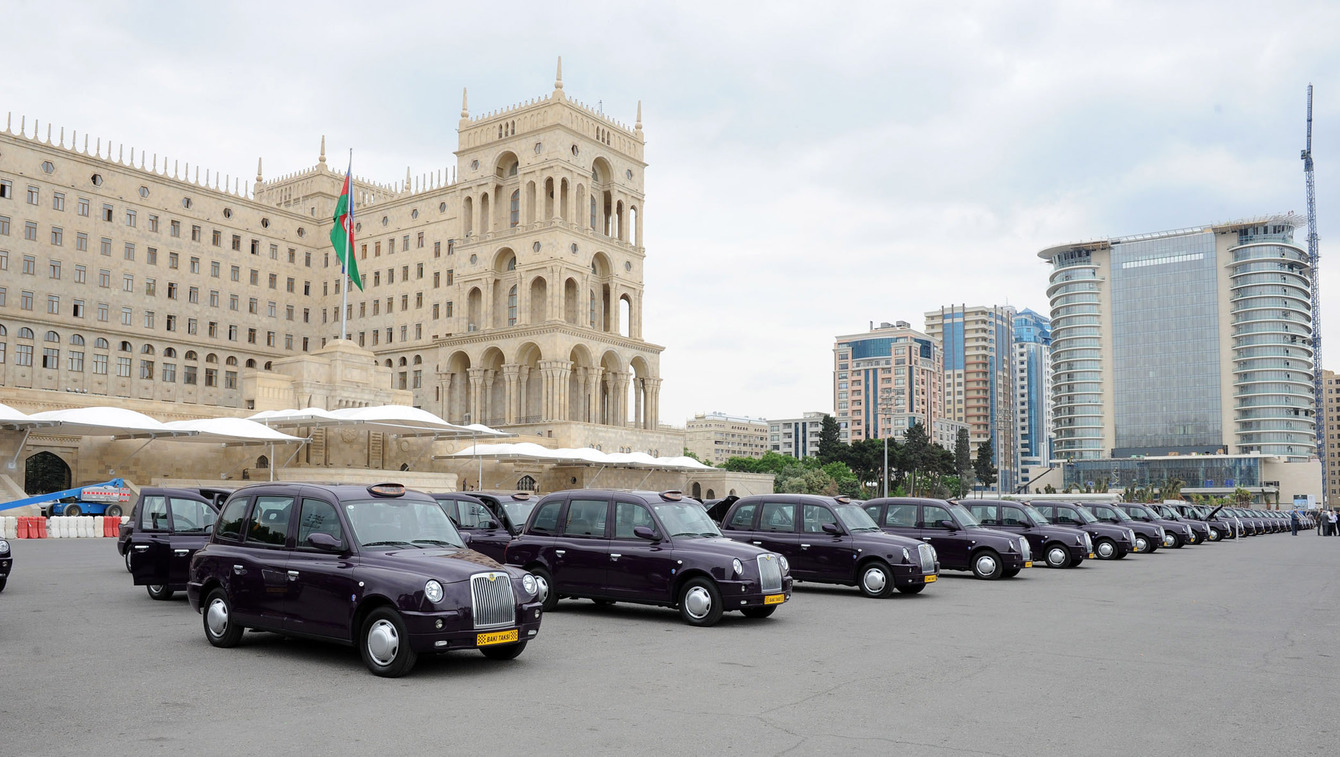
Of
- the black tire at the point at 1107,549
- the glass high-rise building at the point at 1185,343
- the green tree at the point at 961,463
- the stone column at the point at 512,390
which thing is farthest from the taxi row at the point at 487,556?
the glass high-rise building at the point at 1185,343

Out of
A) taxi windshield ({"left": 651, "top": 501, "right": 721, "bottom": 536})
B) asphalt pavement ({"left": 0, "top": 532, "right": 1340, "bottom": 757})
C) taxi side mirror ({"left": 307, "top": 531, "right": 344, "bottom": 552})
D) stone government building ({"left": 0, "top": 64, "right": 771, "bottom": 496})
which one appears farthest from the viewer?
stone government building ({"left": 0, "top": 64, "right": 771, "bottom": 496})

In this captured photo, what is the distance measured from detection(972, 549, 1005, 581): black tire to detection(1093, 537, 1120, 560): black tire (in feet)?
29.6

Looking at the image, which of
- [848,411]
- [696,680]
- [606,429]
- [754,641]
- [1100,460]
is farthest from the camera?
[848,411]

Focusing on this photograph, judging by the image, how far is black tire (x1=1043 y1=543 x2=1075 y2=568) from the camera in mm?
24156

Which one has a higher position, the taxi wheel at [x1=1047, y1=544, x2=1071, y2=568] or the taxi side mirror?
the taxi side mirror

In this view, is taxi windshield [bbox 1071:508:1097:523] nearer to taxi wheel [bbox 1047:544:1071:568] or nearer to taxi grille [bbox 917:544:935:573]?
taxi wheel [bbox 1047:544:1071:568]

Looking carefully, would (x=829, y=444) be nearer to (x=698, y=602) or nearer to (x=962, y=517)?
(x=962, y=517)

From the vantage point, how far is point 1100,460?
151 m

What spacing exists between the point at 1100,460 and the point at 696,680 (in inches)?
6096

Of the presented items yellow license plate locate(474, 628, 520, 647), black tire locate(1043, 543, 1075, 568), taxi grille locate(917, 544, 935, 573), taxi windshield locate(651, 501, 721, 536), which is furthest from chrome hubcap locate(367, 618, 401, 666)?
black tire locate(1043, 543, 1075, 568)

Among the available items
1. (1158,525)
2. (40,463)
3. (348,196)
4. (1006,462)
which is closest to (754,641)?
(1158,525)

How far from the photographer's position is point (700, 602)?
12.9 meters

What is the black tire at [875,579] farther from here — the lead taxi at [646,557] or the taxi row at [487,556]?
the lead taxi at [646,557]

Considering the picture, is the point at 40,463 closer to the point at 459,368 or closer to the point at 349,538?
the point at 459,368
